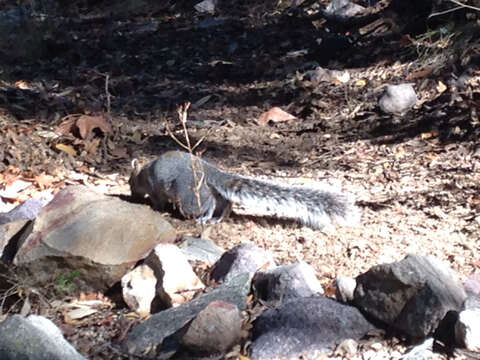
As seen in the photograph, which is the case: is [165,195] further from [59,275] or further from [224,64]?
[224,64]

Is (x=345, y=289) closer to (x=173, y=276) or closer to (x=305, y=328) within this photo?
(x=305, y=328)

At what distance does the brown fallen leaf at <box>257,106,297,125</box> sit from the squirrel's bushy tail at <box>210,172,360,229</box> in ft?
8.51

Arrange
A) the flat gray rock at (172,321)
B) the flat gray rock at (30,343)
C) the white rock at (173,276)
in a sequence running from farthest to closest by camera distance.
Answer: the white rock at (173,276) → the flat gray rock at (172,321) → the flat gray rock at (30,343)

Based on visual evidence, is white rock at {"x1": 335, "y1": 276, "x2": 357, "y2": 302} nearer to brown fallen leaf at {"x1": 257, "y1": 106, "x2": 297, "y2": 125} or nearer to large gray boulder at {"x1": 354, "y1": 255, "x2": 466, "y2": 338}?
large gray boulder at {"x1": 354, "y1": 255, "x2": 466, "y2": 338}

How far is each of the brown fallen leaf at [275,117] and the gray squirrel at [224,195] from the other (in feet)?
7.98

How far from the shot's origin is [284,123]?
24.5ft

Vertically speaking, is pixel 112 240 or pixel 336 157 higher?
pixel 112 240

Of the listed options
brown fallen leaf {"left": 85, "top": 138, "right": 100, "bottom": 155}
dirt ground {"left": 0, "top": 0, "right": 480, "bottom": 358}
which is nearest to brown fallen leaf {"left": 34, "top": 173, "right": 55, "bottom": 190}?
dirt ground {"left": 0, "top": 0, "right": 480, "bottom": 358}

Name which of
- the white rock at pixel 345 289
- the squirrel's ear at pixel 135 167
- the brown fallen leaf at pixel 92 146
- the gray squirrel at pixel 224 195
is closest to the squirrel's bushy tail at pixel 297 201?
the gray squirrel at pixel 224 195

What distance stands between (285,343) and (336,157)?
312 cm

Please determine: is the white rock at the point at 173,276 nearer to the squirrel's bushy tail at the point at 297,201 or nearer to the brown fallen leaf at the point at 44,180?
the squirrel's bushy tail at the point at 297,201

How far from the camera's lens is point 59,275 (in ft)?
13.5

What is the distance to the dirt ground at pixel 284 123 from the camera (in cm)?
475

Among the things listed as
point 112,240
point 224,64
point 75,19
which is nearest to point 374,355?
point 112,240
